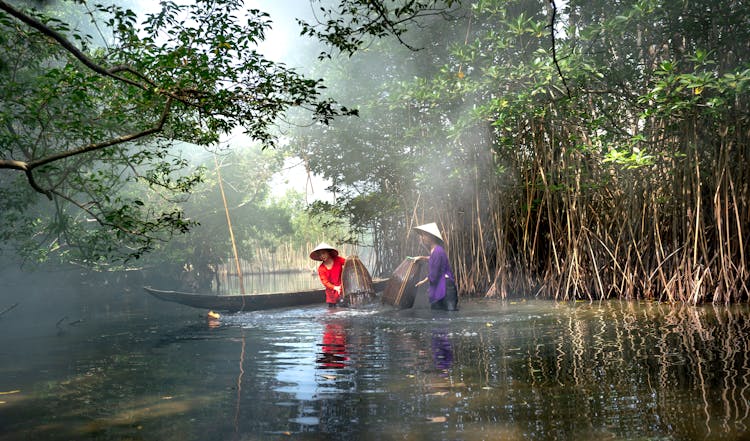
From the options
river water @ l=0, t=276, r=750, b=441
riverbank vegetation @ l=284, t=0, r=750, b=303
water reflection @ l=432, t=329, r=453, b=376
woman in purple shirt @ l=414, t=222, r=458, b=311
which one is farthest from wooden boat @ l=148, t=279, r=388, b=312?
water reflection @ l=432, t=329, r=453, b=376

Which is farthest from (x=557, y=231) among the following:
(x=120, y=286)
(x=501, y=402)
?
(x=120, y=286)

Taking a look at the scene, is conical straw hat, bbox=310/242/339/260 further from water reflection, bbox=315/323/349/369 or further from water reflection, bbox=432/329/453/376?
water reflection, bbox=432/329/453/376

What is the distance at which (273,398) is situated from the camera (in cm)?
477

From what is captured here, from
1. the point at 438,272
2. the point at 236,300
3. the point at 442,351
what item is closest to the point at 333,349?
the point at 442,351

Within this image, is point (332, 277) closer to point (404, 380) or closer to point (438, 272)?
point (438, 272)

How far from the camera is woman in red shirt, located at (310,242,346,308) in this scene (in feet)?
35.3

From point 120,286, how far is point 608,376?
21.8 m

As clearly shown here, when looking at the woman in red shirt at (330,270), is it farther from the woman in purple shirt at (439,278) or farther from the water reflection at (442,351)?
the water reflection at (442,351)

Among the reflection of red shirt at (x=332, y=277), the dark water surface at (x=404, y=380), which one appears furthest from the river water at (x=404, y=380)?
the reflection of red shirt at (x=332, y=277)

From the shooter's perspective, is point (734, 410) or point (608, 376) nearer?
point (734, 410)

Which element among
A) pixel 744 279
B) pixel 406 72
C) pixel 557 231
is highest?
pixel 406 72

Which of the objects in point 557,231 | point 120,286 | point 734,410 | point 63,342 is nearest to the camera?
point 734,410

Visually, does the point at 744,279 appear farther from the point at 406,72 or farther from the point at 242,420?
the point at 406,72

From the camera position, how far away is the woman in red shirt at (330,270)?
10.8m
